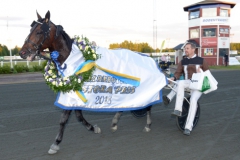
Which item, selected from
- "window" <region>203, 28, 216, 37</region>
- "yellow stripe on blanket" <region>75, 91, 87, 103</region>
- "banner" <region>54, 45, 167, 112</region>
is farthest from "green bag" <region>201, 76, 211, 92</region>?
"window" <region>203, 28, 216, 37</region>

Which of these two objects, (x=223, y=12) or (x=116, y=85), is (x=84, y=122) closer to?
(x=116, y=85)

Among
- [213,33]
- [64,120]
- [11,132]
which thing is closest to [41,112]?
[11,132]

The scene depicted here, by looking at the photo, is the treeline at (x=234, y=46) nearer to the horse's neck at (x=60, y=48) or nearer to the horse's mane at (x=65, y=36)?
the horse's mane at (x=65, y=36)

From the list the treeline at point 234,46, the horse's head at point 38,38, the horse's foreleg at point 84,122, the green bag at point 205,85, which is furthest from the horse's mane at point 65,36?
the treeline at point 234,46

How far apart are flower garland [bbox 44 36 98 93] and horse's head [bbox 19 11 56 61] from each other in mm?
255

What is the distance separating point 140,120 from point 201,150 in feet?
7.96

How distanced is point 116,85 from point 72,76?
40.7 inches

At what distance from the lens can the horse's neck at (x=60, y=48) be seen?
481 centimetres

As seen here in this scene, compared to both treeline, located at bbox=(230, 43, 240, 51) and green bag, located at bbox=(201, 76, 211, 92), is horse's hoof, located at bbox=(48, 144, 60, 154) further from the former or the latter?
treeline, located at bbox=(230, 43, 240, 51)

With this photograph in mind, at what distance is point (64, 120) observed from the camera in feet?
15.9

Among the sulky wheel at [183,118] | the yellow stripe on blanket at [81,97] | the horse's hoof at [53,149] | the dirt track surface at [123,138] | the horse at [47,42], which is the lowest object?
the dirt track surface at [123,138]

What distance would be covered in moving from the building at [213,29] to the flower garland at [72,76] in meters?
32.6

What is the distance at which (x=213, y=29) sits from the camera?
3694 cm

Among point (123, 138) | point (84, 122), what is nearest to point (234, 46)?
point (123, 138)
